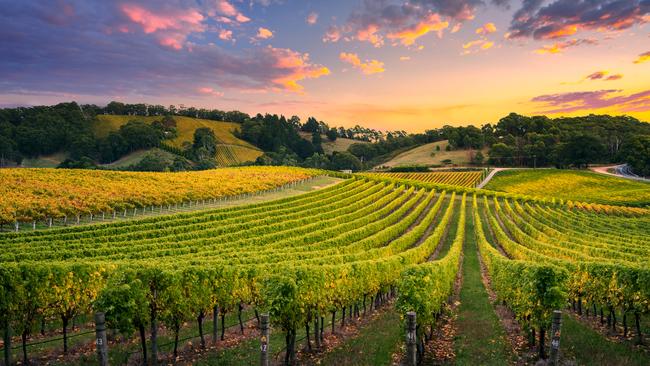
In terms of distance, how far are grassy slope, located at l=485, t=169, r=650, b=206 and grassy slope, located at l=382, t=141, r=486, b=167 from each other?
105 feet

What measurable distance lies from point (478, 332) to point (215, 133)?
7009 inches

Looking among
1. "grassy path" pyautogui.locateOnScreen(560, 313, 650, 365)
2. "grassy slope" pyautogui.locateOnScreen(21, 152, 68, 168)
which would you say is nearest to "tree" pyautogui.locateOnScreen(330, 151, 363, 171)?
"grassy slope" pyautogui.locateOnScreen(21, 152, 68, 168)

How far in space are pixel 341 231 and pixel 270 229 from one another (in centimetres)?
823

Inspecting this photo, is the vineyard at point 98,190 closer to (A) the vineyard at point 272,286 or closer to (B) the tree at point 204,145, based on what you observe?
(A) the vineyard at point 272,286

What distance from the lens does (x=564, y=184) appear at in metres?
107

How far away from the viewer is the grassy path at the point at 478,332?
15.4 m

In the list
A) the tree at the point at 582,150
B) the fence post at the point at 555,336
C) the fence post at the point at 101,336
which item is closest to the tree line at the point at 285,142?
the tree at the point at 582,150

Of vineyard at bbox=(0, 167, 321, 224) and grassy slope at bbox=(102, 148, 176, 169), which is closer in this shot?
vineyard at bbox=(0, 167, 321, 224)

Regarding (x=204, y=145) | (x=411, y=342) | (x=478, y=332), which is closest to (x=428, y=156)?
(x=204, y=145)

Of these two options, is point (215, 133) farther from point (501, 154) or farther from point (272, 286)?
point (272, 286)

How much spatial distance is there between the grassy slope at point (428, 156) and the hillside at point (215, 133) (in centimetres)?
5989

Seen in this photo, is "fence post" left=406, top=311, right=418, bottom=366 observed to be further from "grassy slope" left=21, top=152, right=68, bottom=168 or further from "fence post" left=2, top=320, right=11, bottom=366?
"grassy slope" left=21, top=152, right=68, bottom=168

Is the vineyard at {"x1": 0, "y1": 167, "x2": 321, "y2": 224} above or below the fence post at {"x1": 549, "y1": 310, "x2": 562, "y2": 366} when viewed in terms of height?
below

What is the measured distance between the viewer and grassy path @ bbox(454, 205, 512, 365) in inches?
606
